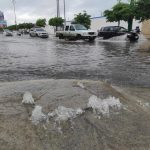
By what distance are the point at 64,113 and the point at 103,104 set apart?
599 millimetres

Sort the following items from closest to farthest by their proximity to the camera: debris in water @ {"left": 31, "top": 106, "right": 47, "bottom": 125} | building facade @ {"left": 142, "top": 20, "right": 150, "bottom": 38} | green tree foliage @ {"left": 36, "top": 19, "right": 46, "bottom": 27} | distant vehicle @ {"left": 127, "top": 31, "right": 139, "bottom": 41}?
1. debris in water @ {"left": 31, "top": 106, "right": 47, "bottom": 125}
2. distant vehicle @ {"left": 127, "top": 31, "right": 139, "bottom": 41}
3. building facade @ {"left": 142, "top": 20, "right": 150, "bottom": 38}
4. green tree foliage @ {"left": 36, "top": 19, "right": 46, "bottom": 27}

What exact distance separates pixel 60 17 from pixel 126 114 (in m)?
73.7

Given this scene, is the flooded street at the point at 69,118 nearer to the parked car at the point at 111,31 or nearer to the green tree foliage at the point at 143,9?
→ the green tree foliage at the point at 143,9

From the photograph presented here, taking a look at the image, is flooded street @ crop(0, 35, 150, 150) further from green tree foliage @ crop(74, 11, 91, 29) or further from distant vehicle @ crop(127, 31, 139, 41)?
green tree foliage @ crop(74, 11, 91, 29)

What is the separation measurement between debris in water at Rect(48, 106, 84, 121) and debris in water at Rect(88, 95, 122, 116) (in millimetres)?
224

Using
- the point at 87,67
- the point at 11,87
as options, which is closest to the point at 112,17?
the point at 87,67

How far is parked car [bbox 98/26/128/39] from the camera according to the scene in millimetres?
37941

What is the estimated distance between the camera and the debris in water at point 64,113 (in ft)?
14.3

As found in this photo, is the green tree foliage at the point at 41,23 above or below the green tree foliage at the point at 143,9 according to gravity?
below

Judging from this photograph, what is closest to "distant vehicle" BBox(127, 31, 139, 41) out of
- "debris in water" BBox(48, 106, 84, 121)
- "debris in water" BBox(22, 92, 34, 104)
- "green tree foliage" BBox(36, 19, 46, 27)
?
"debris in water" BBox(22, 92, 34, 104)

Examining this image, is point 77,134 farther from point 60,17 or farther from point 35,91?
point 60,17

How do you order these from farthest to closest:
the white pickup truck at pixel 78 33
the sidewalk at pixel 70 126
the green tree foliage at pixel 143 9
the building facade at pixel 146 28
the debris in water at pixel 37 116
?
the building facade at pixel 146 28, the white pickup truck at pixel 78 33, the green tree foliage at pixel 143 9, the debris in water at pixel 37 116, the sidewalk at pixel 70 126

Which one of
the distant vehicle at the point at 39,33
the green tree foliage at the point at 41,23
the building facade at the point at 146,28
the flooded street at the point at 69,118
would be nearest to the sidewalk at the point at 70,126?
the flooded street at the point at 69,118

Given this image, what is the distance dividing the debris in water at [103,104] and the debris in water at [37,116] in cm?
64
